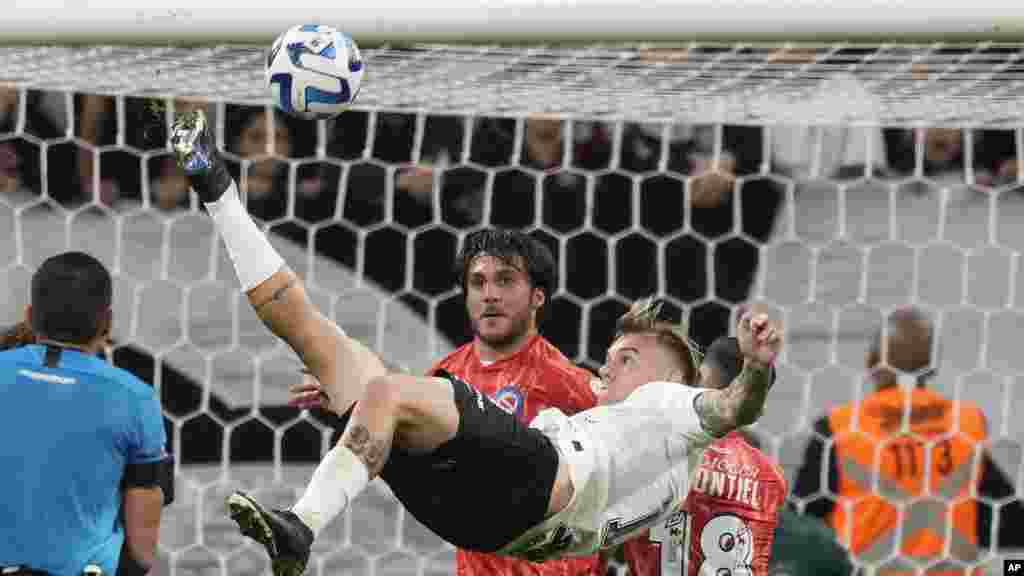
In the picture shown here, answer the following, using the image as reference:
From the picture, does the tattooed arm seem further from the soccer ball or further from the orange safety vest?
the orange safety vest

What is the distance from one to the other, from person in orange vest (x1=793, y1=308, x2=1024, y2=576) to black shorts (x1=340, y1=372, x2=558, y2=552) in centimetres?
260

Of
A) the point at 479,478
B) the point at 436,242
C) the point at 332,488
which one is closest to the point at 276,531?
the point at 332,488

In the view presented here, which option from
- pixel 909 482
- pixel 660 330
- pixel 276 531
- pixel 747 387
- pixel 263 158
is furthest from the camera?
pixel 263 158

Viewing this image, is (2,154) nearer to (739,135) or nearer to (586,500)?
(739,135)

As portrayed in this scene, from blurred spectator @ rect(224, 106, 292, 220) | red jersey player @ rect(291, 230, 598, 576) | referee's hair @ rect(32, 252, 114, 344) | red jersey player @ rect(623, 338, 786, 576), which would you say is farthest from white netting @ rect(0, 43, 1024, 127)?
red jersey player @ rect(623, 338, 786, 576)

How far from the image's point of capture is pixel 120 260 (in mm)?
7461

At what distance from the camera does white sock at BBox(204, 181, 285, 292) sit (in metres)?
4.63

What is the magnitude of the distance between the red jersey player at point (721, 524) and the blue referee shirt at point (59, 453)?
4.69ft

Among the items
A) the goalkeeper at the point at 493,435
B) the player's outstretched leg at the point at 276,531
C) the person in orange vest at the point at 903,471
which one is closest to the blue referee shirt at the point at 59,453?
the goalkeeper at the point at 493,435

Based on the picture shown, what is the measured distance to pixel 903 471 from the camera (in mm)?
6891

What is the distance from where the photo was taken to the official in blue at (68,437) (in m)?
4.83

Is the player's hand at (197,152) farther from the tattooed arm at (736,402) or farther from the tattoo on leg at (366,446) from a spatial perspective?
the tattooed arm at (736,402)

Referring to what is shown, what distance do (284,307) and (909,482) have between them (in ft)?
10.2

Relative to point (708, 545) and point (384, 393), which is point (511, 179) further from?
point (384, 393)
